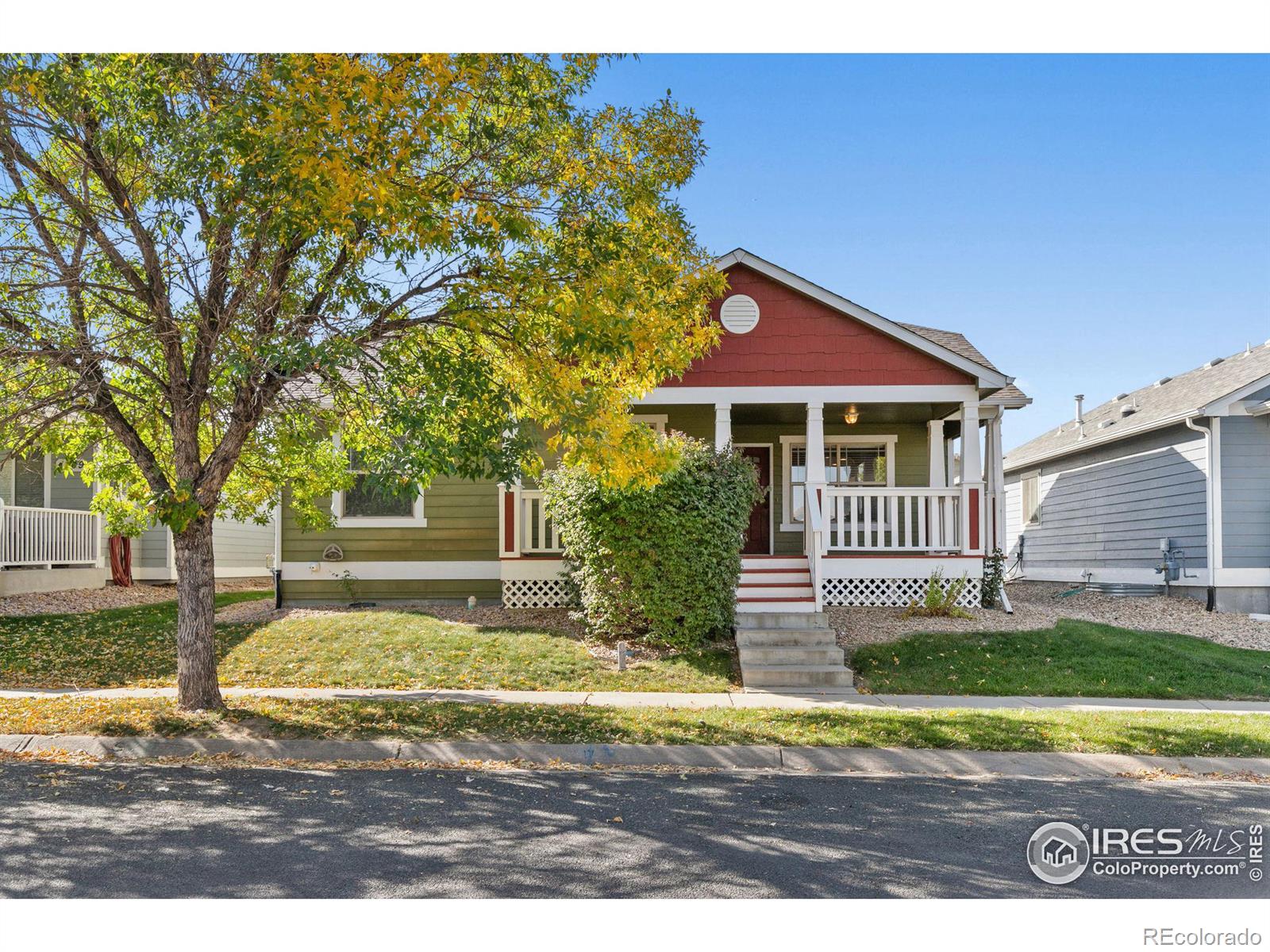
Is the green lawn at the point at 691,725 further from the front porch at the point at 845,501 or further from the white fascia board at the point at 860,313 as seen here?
the white fascia board at the point at 860,313

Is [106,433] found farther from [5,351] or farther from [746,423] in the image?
[746,423]

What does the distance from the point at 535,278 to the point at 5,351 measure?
4.43m

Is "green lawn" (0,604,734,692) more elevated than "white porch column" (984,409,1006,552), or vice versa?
"white porch column" (984,409,1006,552)

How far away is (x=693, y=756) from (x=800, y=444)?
10.7m

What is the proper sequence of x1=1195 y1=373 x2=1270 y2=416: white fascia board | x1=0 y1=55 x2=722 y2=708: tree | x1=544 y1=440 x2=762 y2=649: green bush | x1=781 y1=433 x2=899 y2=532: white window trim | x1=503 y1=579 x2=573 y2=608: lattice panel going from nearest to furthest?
x1=0 y1=55 x2=722 y2=708: tree, x1=544 y1=440 x2=762 y2=649: green bush, x1=503 y1=579 x2=573 y2=608: lattice panel, x1=1195 y1=373 x2=1270 y2=416: white fascia board, x1=781 y1=433 x2=899 y2=532: white window trim

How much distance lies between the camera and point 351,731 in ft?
25.1

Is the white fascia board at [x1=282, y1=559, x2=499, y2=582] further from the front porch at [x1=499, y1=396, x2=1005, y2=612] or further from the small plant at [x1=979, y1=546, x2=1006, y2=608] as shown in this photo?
the small plant at [x1=979, y1=546, x2=1006, y2=608]

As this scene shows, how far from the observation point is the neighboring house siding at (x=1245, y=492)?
15.3 meters

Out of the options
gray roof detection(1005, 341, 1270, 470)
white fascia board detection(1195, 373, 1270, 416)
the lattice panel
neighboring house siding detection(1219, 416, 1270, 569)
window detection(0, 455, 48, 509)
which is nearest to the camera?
the lattice panel

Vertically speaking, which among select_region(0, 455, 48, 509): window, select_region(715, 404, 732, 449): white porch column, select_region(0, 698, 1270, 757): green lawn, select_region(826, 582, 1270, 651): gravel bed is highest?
select_region(715, 404, 732, 449): white porch column

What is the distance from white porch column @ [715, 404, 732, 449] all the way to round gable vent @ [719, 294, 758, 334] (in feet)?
4.23

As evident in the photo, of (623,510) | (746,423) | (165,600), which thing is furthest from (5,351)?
(746,423)

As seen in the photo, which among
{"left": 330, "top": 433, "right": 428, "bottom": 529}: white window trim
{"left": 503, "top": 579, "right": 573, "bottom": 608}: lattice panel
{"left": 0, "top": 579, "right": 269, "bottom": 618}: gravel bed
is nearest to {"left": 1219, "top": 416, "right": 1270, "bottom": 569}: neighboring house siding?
{"left": 503, "top": 579, "right": 573, "bottom": 608}: lattice panel

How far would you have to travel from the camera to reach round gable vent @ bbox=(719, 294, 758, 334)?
47.7 feet
